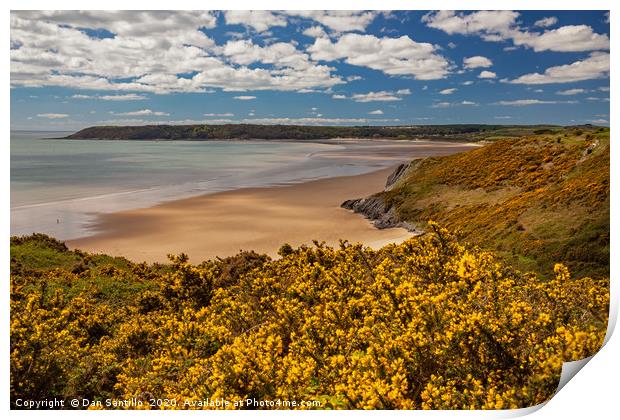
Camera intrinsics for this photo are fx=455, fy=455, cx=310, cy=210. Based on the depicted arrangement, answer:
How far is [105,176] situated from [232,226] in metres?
18.4

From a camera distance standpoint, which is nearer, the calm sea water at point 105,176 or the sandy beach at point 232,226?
the sandy beach at point 232,226

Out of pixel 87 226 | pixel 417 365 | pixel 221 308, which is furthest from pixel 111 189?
pixel 417 365

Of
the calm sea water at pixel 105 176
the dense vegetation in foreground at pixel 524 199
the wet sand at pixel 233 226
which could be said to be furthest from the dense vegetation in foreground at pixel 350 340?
the wet sand at pixel 233 226

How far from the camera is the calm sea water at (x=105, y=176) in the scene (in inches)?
732

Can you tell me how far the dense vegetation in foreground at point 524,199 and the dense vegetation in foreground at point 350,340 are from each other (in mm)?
2668

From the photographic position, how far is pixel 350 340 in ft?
20.2

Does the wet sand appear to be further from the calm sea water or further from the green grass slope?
the green grass slope

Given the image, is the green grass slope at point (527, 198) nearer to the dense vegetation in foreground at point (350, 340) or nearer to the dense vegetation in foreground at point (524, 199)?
the dense vegetation in foreground at point (524, 199)

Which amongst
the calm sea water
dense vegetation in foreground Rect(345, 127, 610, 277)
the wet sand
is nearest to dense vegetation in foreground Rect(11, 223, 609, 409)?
dense vegetation in foreground Rect(345, 127, 610, 277)

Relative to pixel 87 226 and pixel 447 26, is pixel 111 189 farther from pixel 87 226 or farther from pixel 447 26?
pixel 447 26

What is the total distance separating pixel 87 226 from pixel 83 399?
60.4 feet

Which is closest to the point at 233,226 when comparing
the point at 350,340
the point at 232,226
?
the point at 232,226

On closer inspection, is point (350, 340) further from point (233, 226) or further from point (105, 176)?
point (105, 176)

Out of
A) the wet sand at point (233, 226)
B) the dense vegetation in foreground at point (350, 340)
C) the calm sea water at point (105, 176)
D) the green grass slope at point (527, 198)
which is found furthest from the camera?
the calm sea water at point (105, 176)
